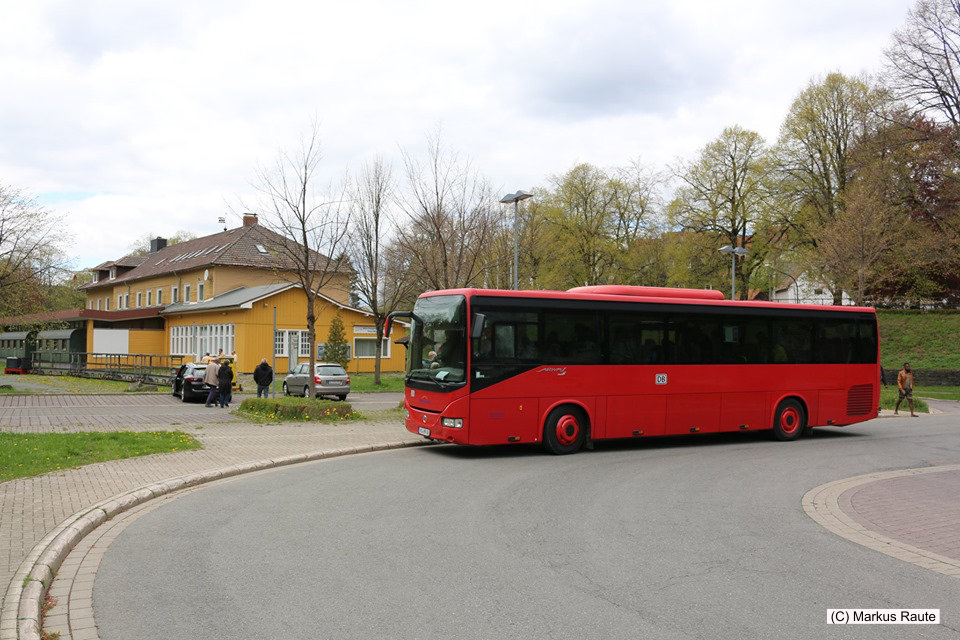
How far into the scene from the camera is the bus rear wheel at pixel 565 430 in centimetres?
1477

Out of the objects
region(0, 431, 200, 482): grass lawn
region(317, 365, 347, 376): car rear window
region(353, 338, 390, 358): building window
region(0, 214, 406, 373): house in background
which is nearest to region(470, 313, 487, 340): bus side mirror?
region(0, 431, 200, 482): grass lawn

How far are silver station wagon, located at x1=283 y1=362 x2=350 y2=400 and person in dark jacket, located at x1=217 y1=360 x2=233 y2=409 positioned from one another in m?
4.81

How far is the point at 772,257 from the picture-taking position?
48.0 meters

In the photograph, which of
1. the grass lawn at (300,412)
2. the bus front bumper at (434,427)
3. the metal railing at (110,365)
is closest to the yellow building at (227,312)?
the metal railing at (110,365)

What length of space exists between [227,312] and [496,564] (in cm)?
4329

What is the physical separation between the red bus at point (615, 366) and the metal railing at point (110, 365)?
26458 millimetres

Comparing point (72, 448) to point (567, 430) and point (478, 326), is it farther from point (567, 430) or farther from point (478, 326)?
point (567, 430)

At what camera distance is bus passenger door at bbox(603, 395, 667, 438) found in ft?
50.4

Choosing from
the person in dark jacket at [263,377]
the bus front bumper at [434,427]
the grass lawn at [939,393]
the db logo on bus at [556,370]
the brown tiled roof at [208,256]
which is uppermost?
the brown tiled roof at [208,256]

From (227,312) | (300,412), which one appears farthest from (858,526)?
(227,312)

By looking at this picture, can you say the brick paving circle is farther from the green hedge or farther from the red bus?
the green hedge

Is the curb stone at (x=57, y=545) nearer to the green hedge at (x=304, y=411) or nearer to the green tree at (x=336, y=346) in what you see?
the green hedge at (x=304, y=411)

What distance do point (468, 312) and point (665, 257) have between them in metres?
36.7

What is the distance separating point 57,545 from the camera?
710 centimetres
